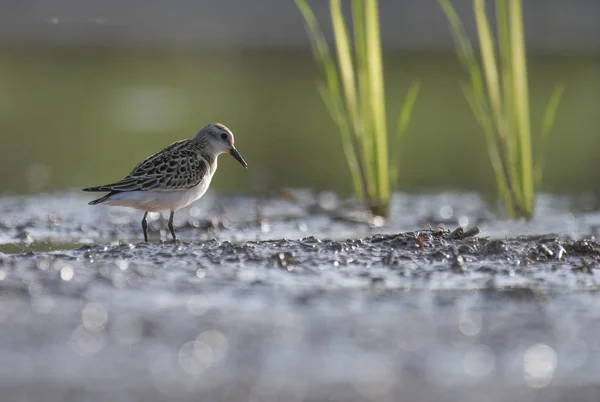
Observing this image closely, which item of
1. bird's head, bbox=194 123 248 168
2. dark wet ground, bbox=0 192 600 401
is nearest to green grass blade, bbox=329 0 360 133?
bird's head, bbox=194 123 248 168

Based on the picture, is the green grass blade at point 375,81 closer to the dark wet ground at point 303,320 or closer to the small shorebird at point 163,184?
the small shorebird at point 163,184

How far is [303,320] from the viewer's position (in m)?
5.00

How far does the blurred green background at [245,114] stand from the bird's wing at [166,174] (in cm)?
188

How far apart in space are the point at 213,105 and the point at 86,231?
9.04 meters

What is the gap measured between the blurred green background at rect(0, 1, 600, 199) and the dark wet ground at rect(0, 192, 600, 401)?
8.93 feet

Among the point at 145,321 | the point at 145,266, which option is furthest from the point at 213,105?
the point at 145,321

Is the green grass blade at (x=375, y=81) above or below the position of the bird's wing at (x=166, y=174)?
above

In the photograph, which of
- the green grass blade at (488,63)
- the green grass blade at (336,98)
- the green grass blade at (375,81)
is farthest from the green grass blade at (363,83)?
the green grass blade at (488,63)

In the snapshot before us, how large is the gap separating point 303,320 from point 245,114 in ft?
39.3

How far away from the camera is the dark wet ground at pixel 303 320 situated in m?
4.12

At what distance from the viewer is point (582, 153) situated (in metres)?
13.7

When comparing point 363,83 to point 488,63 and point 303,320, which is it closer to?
→ point 488,63

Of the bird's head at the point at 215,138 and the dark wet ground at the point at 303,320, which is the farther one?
the bird's head at the point at 215,138

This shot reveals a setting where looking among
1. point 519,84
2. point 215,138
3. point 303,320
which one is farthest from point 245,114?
point 303,320
